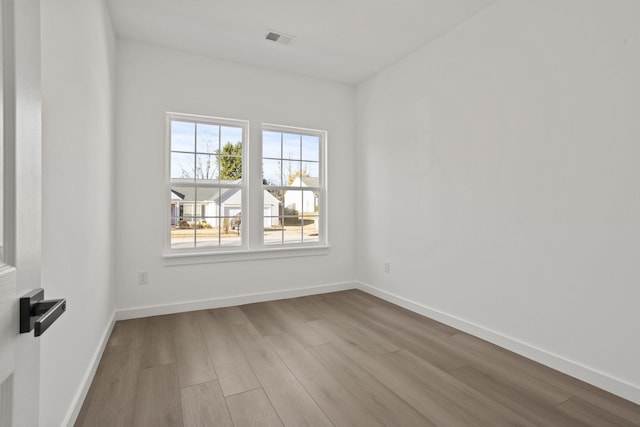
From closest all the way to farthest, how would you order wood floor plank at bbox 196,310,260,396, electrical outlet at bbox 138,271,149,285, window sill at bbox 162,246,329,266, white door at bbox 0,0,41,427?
white door at bbox 0,0,41,427 → wood floor plank at bbox 196,310,260,396 → electrical outlet at bbox 138,271,149,285 → window sill at bbox 162,246,329,266

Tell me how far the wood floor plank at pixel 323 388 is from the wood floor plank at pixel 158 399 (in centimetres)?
74

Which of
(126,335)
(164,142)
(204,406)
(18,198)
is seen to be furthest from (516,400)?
(164,142)

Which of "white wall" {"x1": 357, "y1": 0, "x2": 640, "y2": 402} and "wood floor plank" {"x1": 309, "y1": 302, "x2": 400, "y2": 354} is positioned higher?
"white wall" {"x1": 357, "y1": 0, "x2": 640, "y2": 402}

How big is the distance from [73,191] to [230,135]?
2.30 m

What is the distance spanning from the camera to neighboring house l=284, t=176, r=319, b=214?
13.9 feet

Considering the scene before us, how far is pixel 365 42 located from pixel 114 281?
339cm

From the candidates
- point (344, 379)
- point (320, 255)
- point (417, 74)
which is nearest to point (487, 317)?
point (344, 379)

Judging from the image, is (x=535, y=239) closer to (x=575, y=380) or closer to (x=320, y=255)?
(x=575, y=380)

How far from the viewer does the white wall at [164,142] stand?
3307 millimetres

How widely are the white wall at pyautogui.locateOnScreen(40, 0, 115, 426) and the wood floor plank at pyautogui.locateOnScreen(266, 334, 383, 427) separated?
125 centimetres

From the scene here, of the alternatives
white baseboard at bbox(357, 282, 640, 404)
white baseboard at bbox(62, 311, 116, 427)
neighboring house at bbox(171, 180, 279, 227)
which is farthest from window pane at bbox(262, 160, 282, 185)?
white baseboard at bbox(62, 311, 116, 427)

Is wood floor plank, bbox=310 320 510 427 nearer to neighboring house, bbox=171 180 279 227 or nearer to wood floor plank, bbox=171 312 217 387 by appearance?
wood floor plank, bbox=171 312 217 387

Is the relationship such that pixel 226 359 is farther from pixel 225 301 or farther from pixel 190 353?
pixel 225 301

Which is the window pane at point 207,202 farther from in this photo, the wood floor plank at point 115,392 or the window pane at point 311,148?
the wood floor plank at point 115,392
